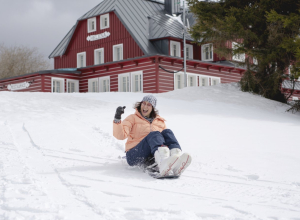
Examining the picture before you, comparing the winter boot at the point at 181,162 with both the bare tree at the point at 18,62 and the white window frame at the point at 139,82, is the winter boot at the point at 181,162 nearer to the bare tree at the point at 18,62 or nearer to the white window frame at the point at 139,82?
A: the white window frame at the point at 139,82

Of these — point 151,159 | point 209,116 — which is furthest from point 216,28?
point 151,159

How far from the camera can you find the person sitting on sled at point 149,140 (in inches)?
192

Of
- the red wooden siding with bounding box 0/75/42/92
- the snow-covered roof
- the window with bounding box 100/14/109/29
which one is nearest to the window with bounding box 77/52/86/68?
the snow-covered roof

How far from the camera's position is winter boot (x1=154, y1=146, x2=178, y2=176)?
4.84 meters

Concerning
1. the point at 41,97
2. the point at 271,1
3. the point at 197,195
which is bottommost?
the point at 197,195

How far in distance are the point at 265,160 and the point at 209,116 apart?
596 cm

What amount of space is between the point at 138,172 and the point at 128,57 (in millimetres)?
20294

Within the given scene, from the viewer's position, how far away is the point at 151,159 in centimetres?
537

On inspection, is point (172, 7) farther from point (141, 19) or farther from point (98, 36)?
point (98, 36)

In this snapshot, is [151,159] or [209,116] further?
[209,116]

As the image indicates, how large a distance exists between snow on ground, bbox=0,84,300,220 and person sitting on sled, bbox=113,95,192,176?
0.21m

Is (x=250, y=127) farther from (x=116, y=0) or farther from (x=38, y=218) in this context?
(x=116, y=0)

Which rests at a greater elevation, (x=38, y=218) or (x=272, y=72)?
(x=272, y=72)

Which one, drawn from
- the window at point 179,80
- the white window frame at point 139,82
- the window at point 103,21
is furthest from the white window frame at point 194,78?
the window at point 103,21
